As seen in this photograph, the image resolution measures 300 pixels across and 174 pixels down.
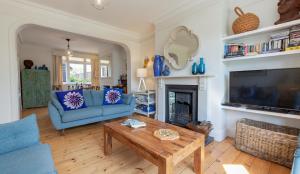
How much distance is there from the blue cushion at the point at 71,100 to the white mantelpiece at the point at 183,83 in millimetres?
1751

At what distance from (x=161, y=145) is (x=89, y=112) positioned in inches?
82.5

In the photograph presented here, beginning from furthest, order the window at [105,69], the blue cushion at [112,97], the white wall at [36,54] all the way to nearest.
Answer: the window at [105,69] < the white wall at [36,54] < the blue cushion at [112,97]

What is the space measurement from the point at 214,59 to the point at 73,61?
21.4 feet

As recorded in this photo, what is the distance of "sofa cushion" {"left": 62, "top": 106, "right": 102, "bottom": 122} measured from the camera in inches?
105

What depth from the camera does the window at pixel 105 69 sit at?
6407 mm

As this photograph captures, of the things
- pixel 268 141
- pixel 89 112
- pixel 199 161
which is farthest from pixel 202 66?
pixel 89 112

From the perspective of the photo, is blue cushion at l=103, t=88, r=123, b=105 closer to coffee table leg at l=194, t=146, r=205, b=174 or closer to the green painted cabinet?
coffee table leg at l=194, t=146, r=205, b=174

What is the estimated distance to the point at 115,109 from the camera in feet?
10.8

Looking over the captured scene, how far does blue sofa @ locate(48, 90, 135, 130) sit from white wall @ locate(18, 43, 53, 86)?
3.88 meters

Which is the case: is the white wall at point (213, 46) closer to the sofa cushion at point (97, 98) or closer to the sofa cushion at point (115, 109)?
the sofa cushion at point (115, 109)

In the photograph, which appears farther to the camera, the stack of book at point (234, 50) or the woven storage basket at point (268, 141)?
the stack of book at point (234, 50)

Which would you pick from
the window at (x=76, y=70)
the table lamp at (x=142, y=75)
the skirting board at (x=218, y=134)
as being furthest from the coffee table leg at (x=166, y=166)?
the window at (x=76, y=70)

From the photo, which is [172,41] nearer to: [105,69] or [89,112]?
[89,112]

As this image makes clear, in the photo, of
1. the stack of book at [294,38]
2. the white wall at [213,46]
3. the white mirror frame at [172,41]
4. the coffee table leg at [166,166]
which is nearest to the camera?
the coffee table leg at [166,166]
